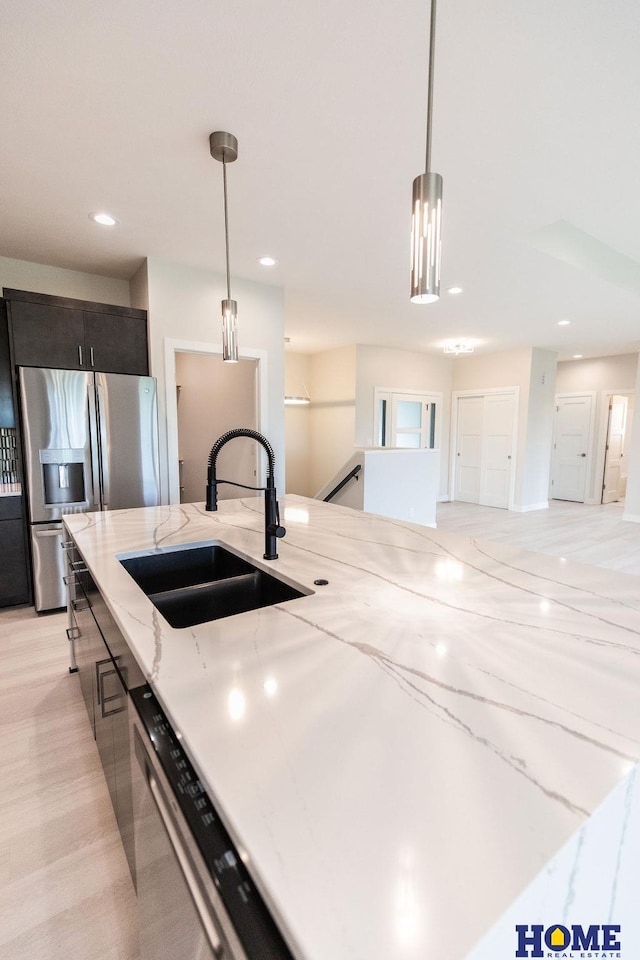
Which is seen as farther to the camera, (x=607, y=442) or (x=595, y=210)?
(x=607, y=442)

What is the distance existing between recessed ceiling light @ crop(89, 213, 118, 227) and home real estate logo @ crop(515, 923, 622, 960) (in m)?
3.46

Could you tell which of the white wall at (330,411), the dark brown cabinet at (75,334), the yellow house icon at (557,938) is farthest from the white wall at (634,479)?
the yellow house icon at (557,938)

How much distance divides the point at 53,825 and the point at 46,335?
2961 millimetres

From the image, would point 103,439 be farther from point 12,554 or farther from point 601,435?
point 601,435

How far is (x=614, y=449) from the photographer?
8414 millimetres

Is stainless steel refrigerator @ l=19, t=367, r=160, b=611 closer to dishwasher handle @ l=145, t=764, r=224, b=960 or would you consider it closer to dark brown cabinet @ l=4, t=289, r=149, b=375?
dark brown cabinet @ l=4, t=289, r=149, b=375

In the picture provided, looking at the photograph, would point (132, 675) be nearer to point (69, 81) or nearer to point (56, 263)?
point (69, 81)

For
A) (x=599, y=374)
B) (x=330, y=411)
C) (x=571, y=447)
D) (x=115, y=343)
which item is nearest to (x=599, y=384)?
(x=599, y=374)

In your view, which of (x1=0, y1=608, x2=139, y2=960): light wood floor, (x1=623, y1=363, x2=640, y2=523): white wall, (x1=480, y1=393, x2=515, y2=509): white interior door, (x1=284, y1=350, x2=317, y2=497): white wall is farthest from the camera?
(x1=284, y1=350, x2=317, y2=497): white wall

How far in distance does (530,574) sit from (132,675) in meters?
1.17

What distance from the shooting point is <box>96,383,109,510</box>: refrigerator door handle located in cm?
326

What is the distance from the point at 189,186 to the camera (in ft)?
7.97

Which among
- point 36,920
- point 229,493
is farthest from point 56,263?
point 36,920

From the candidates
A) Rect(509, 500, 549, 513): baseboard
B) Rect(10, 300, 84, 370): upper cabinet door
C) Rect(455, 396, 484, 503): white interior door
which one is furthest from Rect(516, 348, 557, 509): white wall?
Rect(10, 300, 84, 370): upper cabinet door
